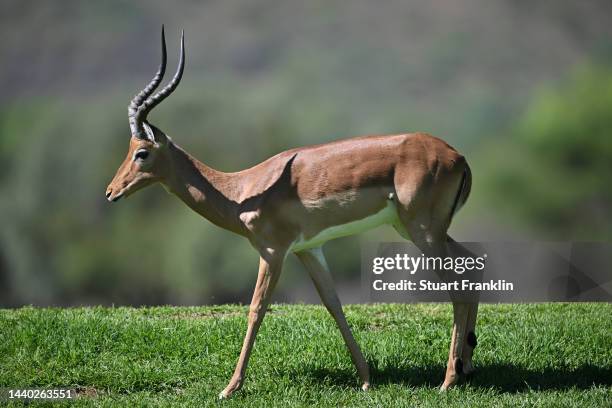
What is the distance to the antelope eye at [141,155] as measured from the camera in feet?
20.5

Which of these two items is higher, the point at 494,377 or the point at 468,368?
the point at 468,368

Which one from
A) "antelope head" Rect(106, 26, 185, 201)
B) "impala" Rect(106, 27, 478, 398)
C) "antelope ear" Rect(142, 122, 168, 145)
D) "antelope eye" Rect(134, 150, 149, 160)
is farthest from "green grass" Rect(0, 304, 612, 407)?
"antelope ear" Rect(142, 122, 168, 145)

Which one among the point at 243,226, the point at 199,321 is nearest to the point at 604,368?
the point at 243,226

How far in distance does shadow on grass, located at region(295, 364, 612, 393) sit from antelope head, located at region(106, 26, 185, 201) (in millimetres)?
2005

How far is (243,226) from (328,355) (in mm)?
1538

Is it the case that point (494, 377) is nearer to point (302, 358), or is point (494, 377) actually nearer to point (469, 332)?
point (469, 332)

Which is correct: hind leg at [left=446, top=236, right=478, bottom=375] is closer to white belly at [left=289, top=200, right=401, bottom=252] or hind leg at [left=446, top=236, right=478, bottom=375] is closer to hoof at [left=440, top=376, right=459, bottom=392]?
hoof at [left=440, top=376, right=459, bottom=392]

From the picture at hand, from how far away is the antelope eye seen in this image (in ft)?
20.5

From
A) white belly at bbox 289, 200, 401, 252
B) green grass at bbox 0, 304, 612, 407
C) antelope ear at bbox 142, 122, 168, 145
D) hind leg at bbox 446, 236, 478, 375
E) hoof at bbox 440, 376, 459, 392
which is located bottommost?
green grass at bbox 0, 304, 612, 407

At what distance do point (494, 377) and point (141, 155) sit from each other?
3.25 m

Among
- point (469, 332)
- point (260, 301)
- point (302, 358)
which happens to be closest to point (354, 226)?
point (260, 301)

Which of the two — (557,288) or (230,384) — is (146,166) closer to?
(230,384)

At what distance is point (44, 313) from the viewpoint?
28.4ft

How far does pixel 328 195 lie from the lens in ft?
20.2
